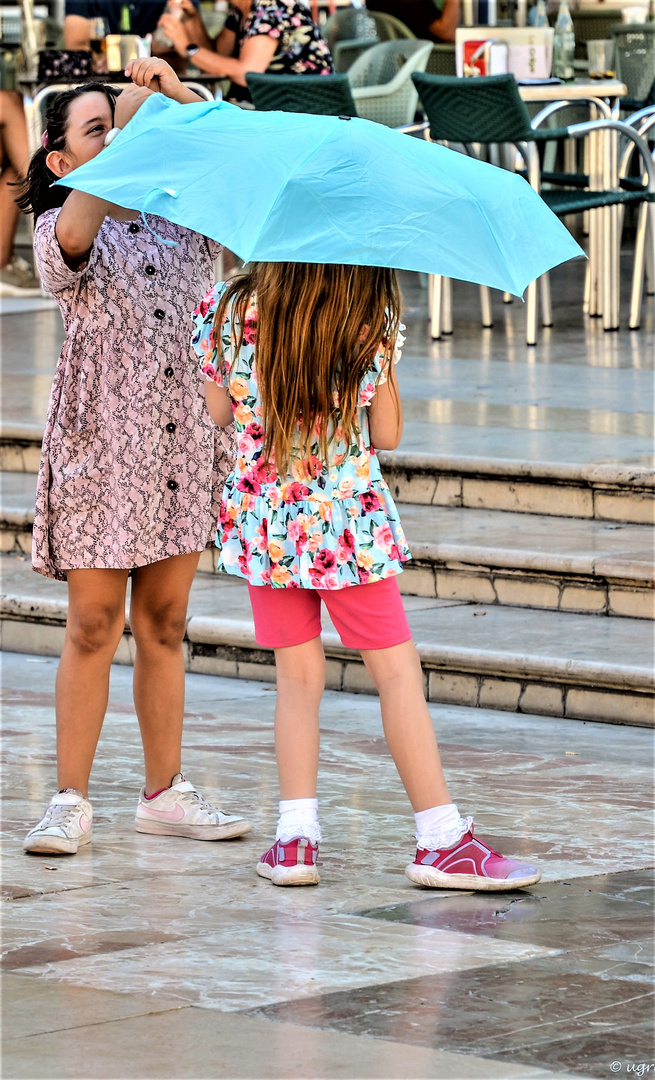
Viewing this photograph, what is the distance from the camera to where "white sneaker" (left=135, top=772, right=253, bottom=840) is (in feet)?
13.3

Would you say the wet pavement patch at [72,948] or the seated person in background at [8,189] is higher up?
the seated person in background at [8,189]

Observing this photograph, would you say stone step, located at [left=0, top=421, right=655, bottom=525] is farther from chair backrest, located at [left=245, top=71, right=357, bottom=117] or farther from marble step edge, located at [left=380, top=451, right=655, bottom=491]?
chair backrest, located at [left=245, top=71, right=357, bottom=117]

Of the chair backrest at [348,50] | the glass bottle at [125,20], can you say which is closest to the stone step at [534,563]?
the glass bottle at [125,20]

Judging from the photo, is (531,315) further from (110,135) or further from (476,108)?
(110,135)

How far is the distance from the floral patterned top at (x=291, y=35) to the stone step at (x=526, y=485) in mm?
4004

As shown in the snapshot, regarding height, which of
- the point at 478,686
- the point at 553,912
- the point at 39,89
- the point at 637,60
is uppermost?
the point at 637,60

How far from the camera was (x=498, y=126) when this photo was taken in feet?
28.6

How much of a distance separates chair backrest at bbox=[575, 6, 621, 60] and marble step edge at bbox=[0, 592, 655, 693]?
11121mm

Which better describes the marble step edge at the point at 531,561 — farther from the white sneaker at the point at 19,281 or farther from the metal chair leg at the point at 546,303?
the white sneaker at the point at 19,281

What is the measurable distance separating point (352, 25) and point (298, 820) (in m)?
12.1

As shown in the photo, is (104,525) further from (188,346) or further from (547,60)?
(547,60)

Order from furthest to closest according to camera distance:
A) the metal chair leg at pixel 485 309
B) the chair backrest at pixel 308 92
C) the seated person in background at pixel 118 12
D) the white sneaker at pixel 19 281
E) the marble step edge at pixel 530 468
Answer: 1. the seated person in background at pixel 118 12
2. the white sneaker at pixel 19 281
3. the metal chair leg at pixel 485 309
4. the chair backrest at pixel 308 92
5. the marble step edge at pixel 530 468

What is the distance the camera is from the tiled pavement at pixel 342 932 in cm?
277

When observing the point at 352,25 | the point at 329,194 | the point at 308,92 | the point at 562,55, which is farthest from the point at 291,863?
the point at 352,25
